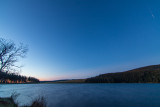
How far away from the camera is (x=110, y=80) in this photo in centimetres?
11900

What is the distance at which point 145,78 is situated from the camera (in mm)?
97938

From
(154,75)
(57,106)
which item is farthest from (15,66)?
(154,75)

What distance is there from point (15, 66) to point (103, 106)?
16703mm

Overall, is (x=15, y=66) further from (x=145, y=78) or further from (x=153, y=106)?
(x=145, y=78)

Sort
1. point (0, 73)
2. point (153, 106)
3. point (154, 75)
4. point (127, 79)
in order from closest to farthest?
point (0, 73) → point (153, 106) → point (154, 75) → point (127, 79)

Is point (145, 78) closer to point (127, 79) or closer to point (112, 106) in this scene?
point (127, 79)

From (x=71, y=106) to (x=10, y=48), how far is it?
14.3 m

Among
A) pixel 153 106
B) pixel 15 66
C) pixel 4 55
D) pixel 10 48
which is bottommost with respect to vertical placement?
pixel 153 106

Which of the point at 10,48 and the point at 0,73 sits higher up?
the point at 10,48

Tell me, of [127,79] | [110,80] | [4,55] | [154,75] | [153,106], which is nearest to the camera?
[4,55]

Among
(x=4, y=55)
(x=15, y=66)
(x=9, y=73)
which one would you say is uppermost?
(x=4, y=55)

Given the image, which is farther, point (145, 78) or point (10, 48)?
point (145, 78)

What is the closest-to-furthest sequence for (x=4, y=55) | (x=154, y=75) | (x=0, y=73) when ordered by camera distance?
(x=0, y=73), (x=4, y=55), (x=154, y=75)

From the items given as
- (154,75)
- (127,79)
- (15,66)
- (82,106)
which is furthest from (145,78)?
(15,66)
